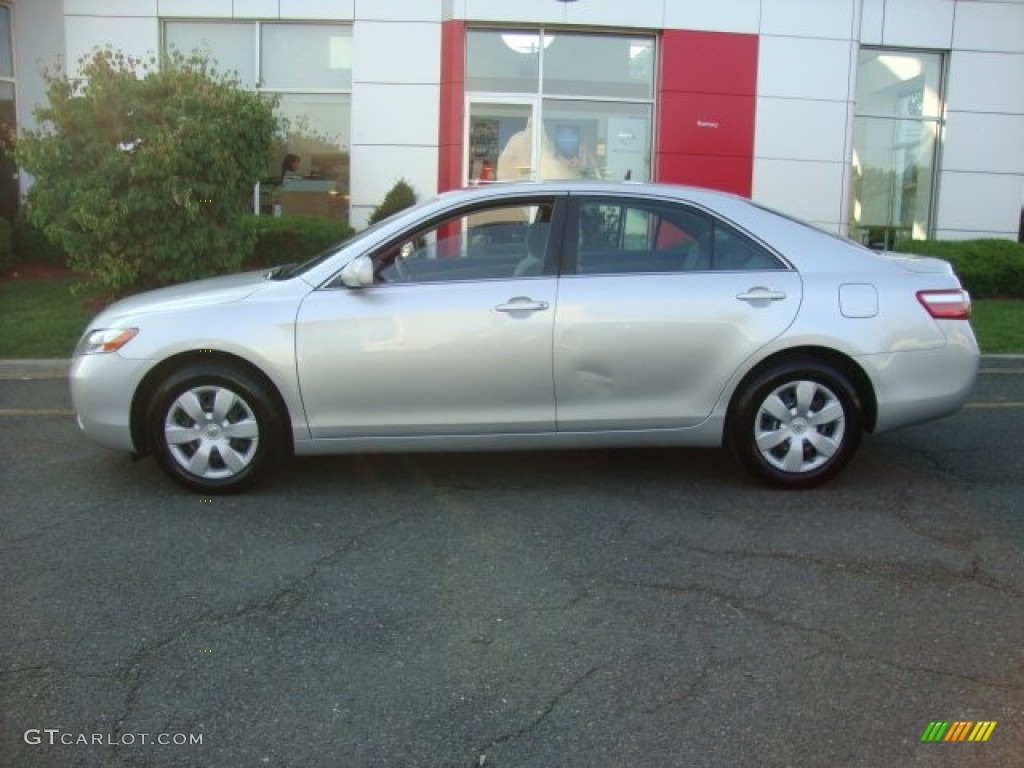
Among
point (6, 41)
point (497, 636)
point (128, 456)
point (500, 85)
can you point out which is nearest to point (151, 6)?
point (6, 41)

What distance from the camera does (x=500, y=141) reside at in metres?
13.6

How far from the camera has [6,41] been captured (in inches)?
529

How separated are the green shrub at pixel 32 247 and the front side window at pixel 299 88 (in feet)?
8.58

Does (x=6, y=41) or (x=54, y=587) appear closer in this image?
(x=54, y=587)

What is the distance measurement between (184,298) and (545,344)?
185 centimetres

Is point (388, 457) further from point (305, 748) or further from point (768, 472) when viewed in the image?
point (305, 748)

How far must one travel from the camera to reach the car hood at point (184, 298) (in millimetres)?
5012

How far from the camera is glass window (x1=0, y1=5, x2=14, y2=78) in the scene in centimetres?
1342

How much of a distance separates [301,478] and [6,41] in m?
11.0

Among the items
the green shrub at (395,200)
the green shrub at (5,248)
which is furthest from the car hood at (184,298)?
the green shrub at (5,248)

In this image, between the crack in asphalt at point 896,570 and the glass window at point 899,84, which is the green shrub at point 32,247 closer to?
→ the crack in asphalt at point 896,570


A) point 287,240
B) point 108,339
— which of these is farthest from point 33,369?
point 287,240

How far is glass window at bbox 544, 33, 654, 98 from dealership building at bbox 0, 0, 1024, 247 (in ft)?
0.06

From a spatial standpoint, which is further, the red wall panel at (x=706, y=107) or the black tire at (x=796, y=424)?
the red wall panel at (x=706, y=107)
